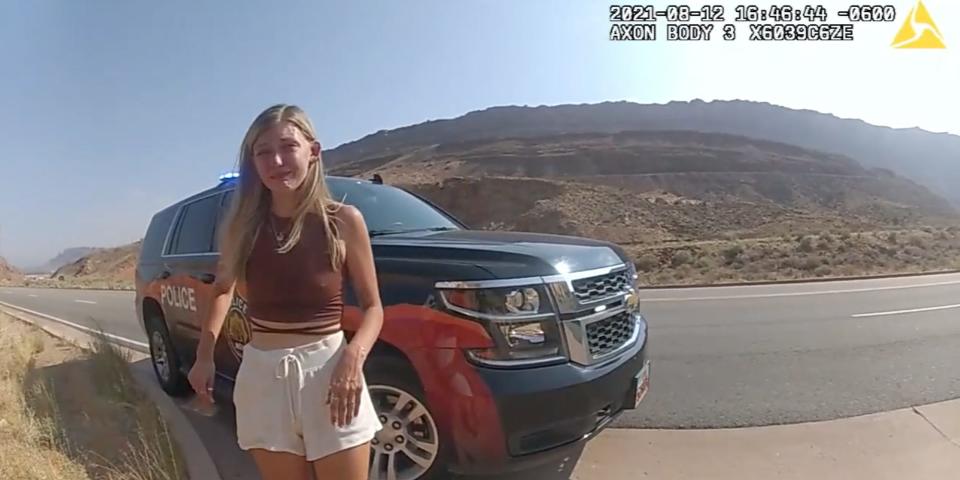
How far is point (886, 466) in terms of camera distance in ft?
11.2

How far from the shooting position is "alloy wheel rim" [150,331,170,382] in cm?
536

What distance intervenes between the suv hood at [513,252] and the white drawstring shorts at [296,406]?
1115mm

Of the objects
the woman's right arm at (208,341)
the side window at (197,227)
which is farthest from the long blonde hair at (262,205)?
the side window at (197,227)

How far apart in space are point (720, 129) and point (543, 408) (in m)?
134

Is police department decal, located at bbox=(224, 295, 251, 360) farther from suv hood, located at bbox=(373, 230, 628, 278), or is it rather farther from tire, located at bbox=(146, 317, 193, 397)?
tire, located at bbox=(146, 317, 193, 397)

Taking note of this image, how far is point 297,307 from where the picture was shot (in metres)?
Result: 1.82

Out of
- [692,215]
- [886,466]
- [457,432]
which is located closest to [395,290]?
[457,432]

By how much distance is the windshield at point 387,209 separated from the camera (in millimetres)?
3951

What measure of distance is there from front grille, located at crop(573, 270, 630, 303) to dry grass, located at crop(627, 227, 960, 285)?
1379 centimetres

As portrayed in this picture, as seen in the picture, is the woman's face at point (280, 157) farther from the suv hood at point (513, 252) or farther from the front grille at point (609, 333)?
the front grille at point (609, 333)

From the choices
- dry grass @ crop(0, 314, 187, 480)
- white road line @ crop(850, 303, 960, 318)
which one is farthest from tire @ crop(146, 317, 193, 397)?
white road line @ crop(850, 303, 960, 318)

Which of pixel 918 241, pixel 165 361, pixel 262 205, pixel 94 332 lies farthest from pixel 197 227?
pixel 918 241

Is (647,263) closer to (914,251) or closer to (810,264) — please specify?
(810,264)

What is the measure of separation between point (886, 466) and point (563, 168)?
2682 inches
